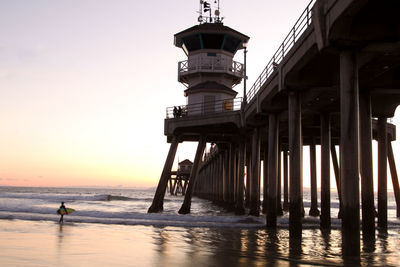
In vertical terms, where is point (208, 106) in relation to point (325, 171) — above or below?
above

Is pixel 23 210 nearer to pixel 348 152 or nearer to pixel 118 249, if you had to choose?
pixel 118 249

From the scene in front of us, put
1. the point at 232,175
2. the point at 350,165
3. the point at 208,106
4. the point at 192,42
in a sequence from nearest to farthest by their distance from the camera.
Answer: the point at 350,165
the point at 208,106
the point at 192,42
the point at 232,175

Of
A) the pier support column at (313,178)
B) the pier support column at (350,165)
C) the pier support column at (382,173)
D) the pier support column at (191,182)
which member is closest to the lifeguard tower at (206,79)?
the pier support column at (191,182)

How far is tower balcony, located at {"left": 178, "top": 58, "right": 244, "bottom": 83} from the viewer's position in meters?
33.6

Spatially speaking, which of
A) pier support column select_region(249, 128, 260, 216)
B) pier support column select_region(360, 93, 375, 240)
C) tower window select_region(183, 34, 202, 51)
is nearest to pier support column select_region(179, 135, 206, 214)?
pier support column select_region(249, 128, 260, 216)

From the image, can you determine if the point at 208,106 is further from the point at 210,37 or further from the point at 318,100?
the point at 318,100

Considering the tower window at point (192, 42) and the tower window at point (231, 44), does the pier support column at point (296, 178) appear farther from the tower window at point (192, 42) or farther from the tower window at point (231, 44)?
the tower window at point (192, 42)

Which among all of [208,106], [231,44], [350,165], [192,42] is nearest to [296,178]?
[350,165]

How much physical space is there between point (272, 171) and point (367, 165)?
4230 mm

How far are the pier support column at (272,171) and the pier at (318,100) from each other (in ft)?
0.15

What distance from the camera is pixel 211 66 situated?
33.7 m

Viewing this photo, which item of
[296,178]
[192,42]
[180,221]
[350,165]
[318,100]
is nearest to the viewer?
[350,165]

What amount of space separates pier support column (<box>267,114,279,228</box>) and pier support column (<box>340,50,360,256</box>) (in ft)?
26.8

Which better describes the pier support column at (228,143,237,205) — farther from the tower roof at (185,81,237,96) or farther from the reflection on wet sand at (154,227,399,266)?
the reflection on wet sand at (154,227,399,266)
